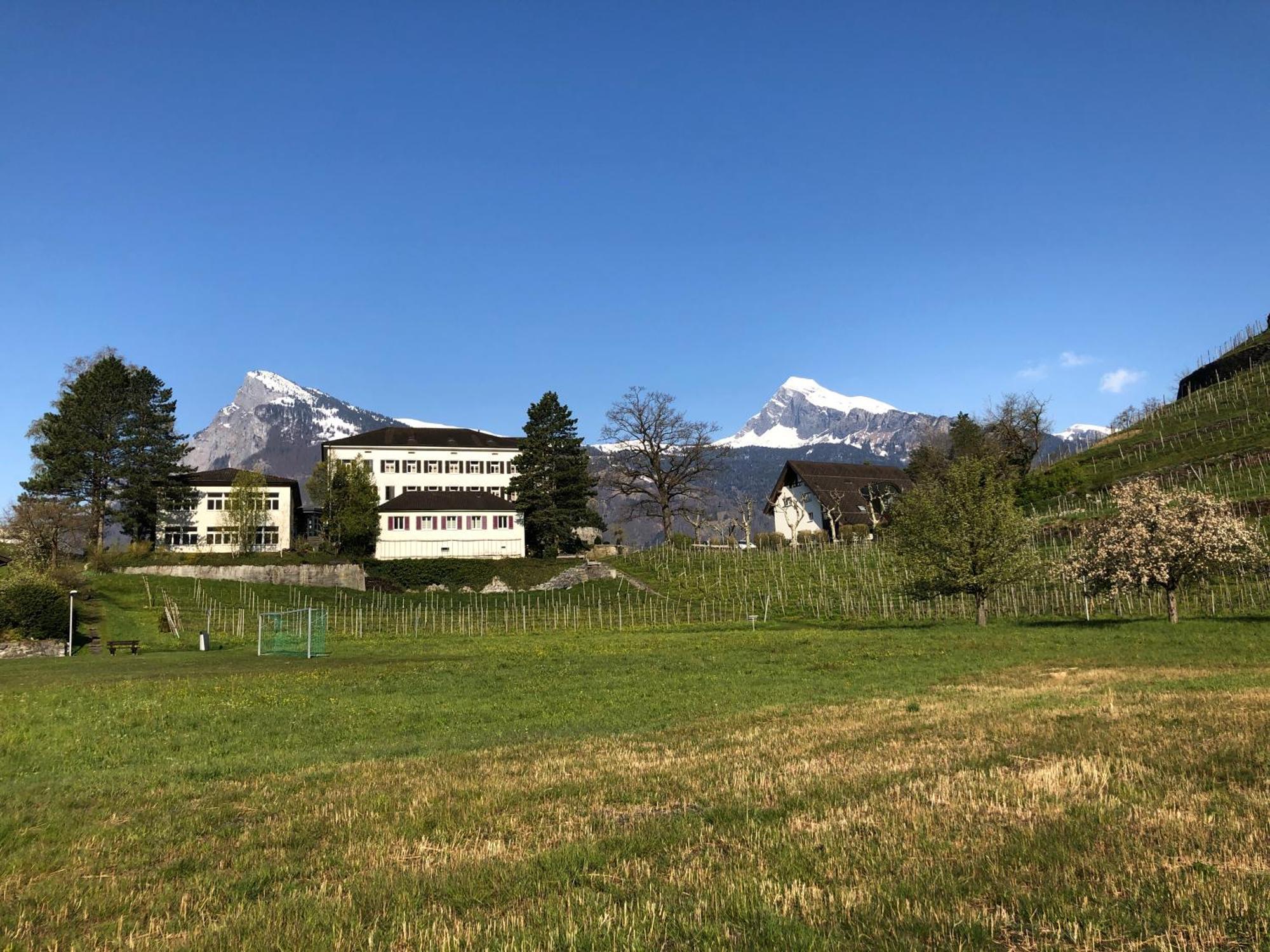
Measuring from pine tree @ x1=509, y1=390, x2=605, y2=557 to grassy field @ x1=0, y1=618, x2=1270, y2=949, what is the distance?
8079 centimetres

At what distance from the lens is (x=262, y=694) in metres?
23.0

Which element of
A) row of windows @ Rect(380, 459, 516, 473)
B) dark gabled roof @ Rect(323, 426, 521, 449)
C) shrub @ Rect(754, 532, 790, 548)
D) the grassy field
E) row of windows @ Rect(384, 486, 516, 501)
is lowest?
the grassy field

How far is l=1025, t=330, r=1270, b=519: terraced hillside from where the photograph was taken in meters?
82.4

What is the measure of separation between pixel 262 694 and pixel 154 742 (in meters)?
6.83

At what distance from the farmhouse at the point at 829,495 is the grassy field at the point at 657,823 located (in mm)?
96539

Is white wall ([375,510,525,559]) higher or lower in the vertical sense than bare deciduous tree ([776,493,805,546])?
lower

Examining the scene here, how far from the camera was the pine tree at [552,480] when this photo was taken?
101 m

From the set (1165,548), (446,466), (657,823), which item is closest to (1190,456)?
(1165,548)

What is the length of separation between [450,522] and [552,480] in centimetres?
1366

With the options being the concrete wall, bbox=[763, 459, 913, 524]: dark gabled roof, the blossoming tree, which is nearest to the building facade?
the concrete wall

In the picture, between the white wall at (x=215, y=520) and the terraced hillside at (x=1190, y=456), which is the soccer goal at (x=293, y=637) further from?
the terraced hillside at (x=1190, y=456)

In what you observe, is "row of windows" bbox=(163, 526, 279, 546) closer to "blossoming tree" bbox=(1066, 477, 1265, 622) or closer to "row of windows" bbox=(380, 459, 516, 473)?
"row of windows" bbox=(380, 459, 516, 473)

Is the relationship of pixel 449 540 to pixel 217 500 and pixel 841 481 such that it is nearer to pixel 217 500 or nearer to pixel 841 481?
pixel 217 500

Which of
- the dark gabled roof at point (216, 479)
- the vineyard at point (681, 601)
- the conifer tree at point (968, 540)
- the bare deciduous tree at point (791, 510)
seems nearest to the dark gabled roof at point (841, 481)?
the bare deciduous tree at point (791, 510)
